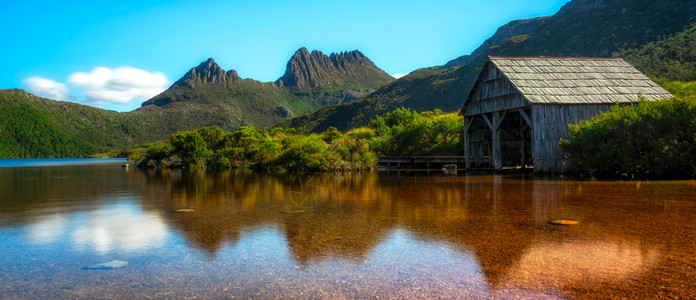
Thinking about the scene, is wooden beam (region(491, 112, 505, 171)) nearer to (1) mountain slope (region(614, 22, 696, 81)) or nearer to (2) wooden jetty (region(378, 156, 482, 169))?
(2) wooden jetty (region(378, 156, 482, 169))

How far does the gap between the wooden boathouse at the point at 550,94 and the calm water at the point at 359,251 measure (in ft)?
44.6

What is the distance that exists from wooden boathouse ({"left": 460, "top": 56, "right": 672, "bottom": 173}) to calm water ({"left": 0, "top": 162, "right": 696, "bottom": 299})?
13587 millimetres

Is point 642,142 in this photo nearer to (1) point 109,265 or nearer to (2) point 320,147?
(2) point 320,147

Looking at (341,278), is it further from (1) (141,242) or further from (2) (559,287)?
(1) (141,242)

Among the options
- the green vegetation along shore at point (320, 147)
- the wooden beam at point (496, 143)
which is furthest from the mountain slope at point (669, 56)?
the wooden beam at point (496, 143)

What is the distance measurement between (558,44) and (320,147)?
9194cm

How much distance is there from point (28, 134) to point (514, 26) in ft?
618

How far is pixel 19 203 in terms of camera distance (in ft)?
45.4

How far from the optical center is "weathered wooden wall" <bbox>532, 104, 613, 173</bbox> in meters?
24.6

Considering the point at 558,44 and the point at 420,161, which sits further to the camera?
the point at 558,44

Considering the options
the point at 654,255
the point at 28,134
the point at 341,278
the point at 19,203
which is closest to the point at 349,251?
the point at 341,278

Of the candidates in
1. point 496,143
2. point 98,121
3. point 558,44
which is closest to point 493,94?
point 496,143

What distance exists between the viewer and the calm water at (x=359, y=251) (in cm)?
455

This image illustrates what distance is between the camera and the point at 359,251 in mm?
6281
